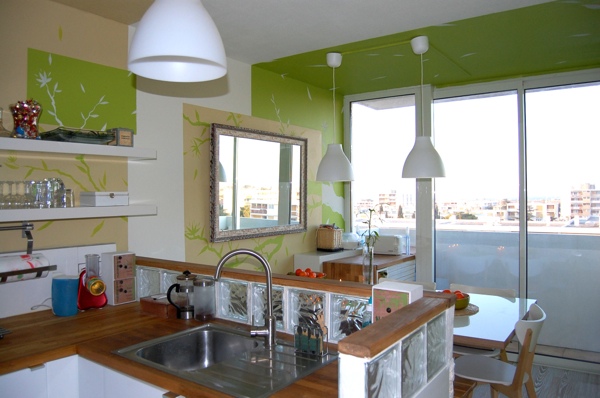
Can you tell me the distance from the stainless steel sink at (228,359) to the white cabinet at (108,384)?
76 mm

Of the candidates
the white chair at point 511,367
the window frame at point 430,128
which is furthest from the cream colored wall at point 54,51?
the window frame at point 430,128

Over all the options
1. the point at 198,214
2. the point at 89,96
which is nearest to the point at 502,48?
the point at 198,214

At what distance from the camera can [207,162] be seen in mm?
A: 3389

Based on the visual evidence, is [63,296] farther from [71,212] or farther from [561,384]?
[561,384]

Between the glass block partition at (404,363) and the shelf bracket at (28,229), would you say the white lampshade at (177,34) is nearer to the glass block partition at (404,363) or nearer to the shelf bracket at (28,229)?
the glass block partition at (404,363)

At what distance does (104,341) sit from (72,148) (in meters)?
0.99

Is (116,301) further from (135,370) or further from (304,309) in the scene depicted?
(304,309)

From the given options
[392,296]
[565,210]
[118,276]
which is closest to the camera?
[392,296]

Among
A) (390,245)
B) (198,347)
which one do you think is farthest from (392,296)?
(390,245)

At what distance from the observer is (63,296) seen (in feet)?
7.61

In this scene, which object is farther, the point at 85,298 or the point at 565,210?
the point at 565,210

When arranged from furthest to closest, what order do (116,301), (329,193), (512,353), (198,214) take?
(329,193)
(512,353)
(198,214)
(116,301)

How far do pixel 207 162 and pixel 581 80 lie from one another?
3.33 metres

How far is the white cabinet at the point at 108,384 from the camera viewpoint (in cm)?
163
